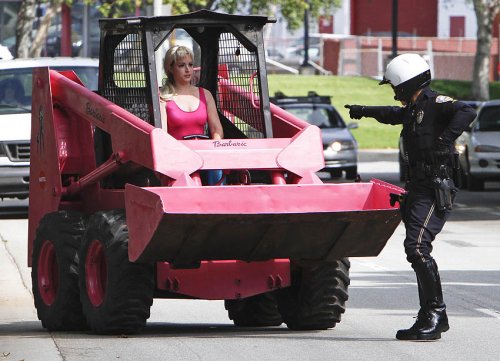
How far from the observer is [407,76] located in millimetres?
10508

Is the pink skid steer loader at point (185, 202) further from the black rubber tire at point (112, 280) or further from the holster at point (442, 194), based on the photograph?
the holster at point (442, 194)

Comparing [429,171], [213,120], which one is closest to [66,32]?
[213,120]

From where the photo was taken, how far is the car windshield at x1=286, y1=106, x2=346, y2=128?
32.1 metres

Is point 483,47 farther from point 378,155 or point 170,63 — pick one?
point 170,63

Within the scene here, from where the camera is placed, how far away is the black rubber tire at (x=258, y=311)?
1175 centimetres

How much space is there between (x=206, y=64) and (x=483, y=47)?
1653 inches

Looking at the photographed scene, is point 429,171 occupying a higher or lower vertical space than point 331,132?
→ higher

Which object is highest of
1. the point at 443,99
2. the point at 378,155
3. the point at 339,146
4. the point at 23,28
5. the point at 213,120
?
the point at 443,99

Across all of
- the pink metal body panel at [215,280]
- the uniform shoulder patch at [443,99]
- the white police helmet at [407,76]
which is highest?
the white police helmet at [407,76]

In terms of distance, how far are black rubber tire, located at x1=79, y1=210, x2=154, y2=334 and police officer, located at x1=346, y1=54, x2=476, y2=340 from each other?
1.68 m

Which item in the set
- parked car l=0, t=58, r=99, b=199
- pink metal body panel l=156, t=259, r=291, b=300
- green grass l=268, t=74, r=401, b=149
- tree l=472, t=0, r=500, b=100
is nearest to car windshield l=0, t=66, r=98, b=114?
parked car l=0, t=58, r=99, b=199

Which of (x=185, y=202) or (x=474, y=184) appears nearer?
(x=185, y=202)

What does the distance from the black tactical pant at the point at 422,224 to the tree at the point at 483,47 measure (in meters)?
41.7

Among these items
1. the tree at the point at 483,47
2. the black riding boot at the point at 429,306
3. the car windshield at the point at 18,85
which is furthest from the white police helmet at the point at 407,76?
the tree at the point at 483,47
